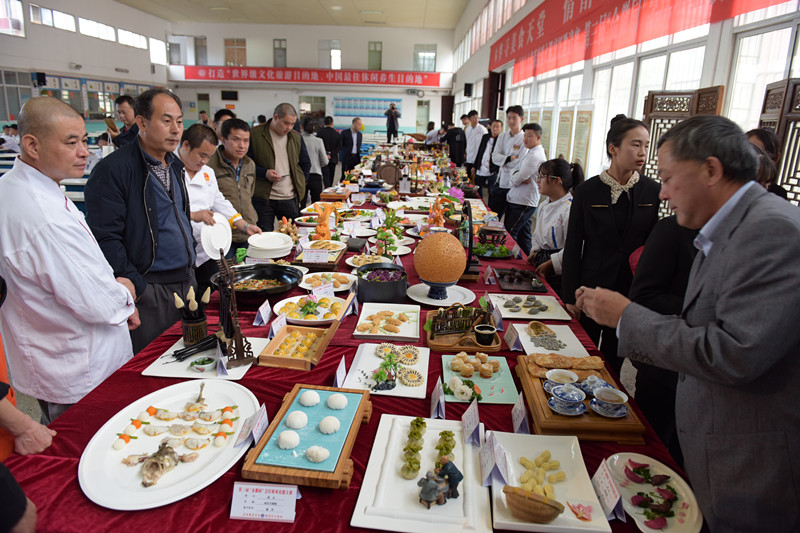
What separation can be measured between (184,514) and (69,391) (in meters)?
0.90

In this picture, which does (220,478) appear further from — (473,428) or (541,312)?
(541,312)

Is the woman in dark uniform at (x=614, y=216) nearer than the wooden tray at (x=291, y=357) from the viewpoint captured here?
No

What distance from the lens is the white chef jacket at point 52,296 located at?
1.43m

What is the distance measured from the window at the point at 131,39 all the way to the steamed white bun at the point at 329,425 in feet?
61.6

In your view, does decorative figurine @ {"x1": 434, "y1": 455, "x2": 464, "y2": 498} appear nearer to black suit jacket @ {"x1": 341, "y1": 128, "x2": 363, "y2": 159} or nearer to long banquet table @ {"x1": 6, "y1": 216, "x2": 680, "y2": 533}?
long banquet table @ {"x1": 6, "y1": 216, "x2": 680, "y2": 533}

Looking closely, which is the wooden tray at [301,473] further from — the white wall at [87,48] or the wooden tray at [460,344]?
the white wall at [87,48]

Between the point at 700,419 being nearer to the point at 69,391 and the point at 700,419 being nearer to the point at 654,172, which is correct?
the point at 69,391

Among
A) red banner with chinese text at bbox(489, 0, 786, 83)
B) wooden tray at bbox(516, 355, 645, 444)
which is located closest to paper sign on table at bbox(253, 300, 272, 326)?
wooden tray at bbox(516, 355, 645, 444)

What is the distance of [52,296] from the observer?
4.92 ft

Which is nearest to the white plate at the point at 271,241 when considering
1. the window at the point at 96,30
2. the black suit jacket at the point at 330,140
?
the black suit jacket at the point at 330,140

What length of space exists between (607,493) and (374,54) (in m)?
19.8

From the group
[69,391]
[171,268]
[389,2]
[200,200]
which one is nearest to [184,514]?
[69,391]

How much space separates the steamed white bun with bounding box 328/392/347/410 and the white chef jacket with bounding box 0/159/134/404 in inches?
33.7

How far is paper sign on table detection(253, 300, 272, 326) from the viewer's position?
180 centimetres
